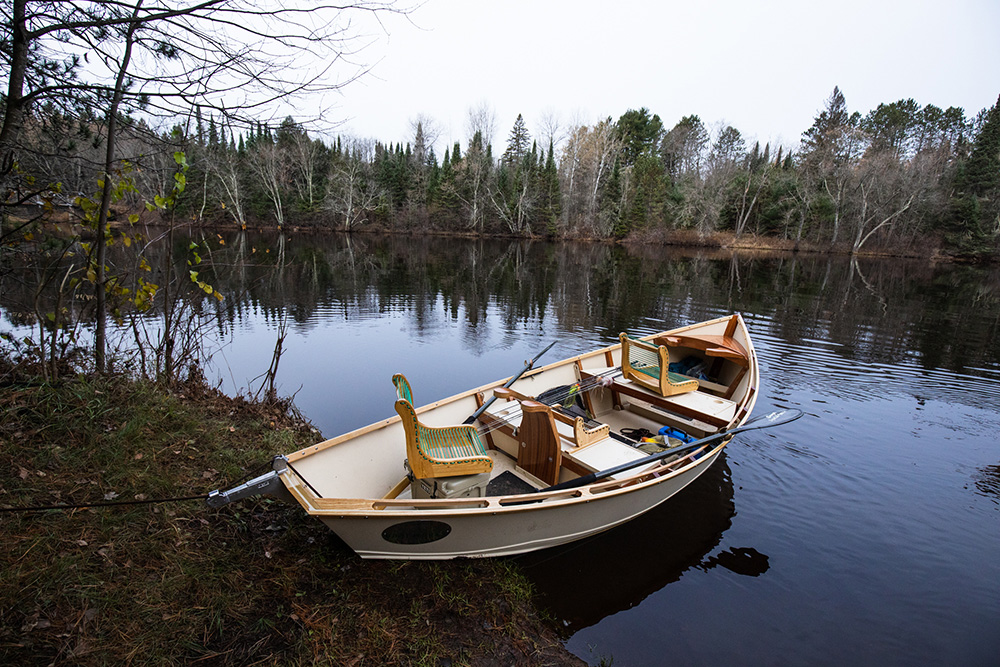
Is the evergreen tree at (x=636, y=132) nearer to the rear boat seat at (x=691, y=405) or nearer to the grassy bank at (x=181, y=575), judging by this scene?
the rear boat seat at (x=691, y=405)

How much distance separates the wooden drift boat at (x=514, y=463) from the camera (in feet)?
12.5

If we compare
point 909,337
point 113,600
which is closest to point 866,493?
point 113,600

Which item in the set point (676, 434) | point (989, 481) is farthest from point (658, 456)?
point (989, 481)

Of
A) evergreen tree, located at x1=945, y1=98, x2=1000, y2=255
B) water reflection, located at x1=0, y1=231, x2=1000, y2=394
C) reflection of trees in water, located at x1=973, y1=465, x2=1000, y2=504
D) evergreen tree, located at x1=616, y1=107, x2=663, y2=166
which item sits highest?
evergreen tree, located at x1=616, y1=107, x2=663, y2=166

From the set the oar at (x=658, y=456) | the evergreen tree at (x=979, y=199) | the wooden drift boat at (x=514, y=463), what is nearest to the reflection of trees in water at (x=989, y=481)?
the oar at (x=658, y=456)

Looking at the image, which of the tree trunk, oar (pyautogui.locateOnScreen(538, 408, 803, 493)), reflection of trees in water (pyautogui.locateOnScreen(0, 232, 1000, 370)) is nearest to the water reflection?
reflection of trees in water (pyautogui.locateOnScreen(0, 232, 1000, 370))

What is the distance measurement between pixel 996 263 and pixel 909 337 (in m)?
38.9

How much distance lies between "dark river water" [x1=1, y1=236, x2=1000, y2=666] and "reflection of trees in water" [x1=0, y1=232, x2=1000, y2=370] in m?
0.18

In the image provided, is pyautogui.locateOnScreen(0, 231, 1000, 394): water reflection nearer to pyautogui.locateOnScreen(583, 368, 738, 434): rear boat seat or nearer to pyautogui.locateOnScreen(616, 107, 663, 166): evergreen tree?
pyautogui.locateOnScreen(583, 368, 738, 434): rear boat seat

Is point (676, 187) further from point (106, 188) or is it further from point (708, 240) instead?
point (106, 188)

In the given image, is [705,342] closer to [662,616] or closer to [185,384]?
[662,616]

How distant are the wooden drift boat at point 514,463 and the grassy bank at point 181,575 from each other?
1.35 ft

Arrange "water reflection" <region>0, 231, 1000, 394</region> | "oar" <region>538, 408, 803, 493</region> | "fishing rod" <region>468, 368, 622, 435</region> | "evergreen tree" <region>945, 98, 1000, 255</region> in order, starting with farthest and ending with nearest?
"evergreen tree" <region>945, 98, 1000, 255</region>
"water reflection" <region>0, 231, 1000, 394</region>
"fishing rod" <region>468, 368, 622, 435</region>
"oar" <region>538, 408, 803, 493</region>

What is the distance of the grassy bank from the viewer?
114 inches
